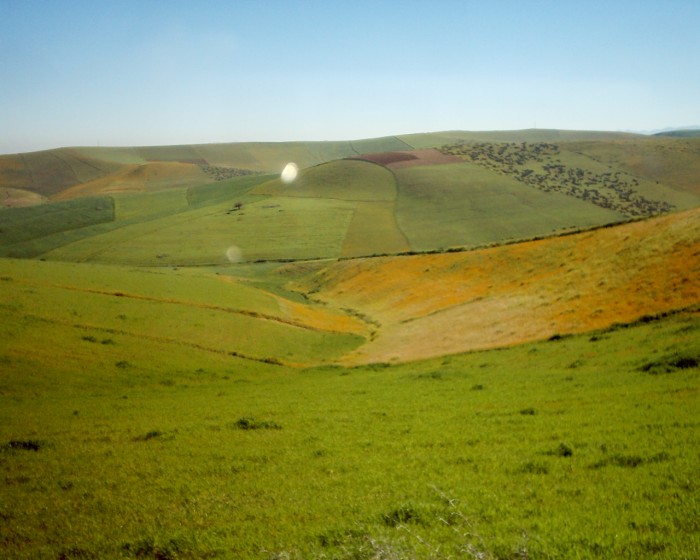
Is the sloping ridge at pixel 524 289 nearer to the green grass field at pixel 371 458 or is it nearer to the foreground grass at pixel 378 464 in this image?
the green grass field at pixel 371 458

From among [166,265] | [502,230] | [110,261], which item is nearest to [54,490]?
[166,265]

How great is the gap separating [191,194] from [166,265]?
251ft

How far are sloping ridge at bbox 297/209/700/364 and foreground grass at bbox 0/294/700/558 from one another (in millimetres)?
8690

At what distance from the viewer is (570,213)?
4326 inches

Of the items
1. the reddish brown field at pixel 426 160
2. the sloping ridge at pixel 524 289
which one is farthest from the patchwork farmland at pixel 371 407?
the reddish brown field at pixel 426 160

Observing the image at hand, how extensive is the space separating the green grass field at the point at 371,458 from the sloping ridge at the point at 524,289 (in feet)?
20.7

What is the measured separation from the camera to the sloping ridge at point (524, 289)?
33344mm

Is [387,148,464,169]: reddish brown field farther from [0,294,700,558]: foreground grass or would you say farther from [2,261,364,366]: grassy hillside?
[0,294,700,558]: foreground grass

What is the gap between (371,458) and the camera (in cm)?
1296

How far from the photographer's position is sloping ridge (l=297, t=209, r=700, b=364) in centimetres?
3334

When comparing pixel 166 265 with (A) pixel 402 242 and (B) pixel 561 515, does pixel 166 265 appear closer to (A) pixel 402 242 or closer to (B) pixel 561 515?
(A) pixel 402 242

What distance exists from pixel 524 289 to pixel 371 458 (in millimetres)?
37810

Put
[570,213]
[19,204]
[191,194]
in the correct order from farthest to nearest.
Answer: [19,204] → [191,194] → [570,213]

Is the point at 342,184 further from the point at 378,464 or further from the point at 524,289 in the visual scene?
the point at 378,464
